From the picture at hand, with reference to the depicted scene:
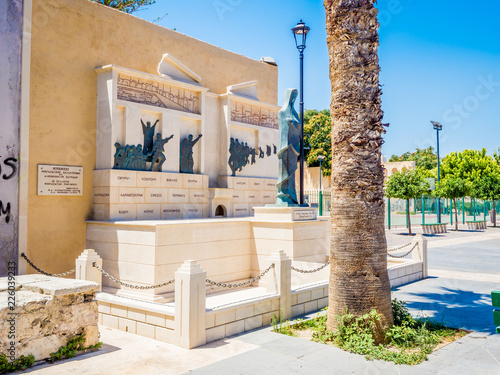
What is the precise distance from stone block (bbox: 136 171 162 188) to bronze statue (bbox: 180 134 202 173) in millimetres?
1246

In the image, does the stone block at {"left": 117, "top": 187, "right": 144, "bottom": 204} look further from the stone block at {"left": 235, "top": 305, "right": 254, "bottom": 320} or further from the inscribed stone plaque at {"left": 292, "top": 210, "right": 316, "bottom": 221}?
the stone block at {"left": 235, "top": 305, "right": 254, "bottom": 320}

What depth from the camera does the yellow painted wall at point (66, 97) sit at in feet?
36.4

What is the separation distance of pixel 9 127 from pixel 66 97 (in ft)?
6.15

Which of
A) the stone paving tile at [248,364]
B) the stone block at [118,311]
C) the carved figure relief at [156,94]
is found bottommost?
the stone paving tile at [248,364]

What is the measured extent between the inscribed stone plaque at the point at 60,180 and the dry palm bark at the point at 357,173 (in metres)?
7.60

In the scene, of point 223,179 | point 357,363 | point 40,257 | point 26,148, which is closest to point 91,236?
point 40,257

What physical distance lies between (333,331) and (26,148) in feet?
27.8

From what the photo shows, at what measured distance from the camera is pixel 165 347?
277 inches

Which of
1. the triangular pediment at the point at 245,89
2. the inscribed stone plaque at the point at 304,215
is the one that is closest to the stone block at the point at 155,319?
the inscribed stone plaque at the point at 304,215

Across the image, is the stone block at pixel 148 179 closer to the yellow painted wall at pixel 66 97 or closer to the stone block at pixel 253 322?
the yellow painted wall at pixel 66 97

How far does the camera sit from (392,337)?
6.99 metres

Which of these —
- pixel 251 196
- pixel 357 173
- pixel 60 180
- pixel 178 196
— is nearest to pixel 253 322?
pixel 357 173

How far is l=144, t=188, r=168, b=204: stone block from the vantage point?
12703 mm

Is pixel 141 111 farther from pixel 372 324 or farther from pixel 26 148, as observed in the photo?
pixel 372 324
